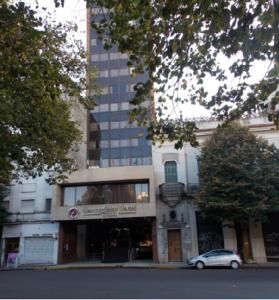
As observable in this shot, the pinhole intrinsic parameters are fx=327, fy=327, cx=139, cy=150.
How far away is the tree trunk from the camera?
25.5m

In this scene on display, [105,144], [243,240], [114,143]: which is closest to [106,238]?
[243,240]

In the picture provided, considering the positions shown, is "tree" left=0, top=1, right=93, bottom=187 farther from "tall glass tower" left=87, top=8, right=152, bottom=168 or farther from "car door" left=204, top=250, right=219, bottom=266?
"tall glass tower" left=87, top=8, right=152, bottom=168

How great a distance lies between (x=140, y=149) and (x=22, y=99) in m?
41.8

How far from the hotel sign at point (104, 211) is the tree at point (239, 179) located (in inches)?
249

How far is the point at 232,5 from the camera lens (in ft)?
18.8

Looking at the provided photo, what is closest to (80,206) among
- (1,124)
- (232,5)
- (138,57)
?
(1,124)

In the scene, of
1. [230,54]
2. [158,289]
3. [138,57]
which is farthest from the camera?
[158,289]

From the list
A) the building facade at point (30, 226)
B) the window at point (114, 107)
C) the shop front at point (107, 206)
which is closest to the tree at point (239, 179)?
the shop front at point (107, 206)

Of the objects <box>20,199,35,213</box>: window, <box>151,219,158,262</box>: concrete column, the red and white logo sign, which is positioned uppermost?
<box>20,199,35,213</box>: window

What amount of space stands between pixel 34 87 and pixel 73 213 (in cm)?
1920

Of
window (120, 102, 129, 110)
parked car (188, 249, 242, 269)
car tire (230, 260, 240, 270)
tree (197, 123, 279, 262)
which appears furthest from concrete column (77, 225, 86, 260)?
window (120, 102, 129, 110)

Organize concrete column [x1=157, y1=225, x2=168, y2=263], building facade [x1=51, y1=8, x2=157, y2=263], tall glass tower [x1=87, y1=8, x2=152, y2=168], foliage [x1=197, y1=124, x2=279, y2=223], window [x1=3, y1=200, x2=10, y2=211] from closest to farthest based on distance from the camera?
foliage [x1=197, y1=124, x2=279, y2=223]
concrete column [x1=157, y1=225, x2=168, y2=263]
building facade [x1=51, y1=8, x2=157, y2=263]
window [x1=3, y1=200, x2=10, y2=211]
tall glass tower [x1=87, y1=8, x2=152, y2=168]

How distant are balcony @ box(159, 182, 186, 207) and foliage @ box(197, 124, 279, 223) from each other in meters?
2.40

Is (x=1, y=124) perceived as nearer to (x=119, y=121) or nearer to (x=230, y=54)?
(x=230, y=54)
